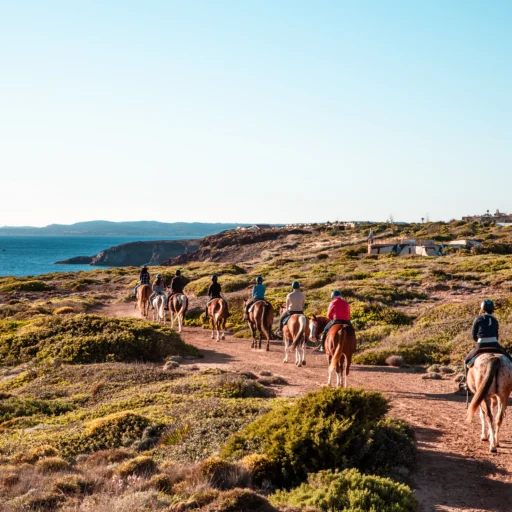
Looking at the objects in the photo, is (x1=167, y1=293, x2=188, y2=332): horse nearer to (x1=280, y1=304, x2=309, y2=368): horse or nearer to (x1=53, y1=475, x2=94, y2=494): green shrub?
(x1=280, y1=304, x2=309, y2=368): horse

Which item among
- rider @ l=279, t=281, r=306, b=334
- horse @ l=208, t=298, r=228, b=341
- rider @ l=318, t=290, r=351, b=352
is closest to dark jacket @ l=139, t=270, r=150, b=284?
horse @ l=208, t=298, r=228, b=341

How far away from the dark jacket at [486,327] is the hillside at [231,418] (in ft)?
7.01

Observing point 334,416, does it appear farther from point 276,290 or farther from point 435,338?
point 276,290

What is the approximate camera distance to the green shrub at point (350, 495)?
308 inches

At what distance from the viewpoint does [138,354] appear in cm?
2269

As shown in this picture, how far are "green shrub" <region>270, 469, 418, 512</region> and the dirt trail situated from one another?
0.75 m

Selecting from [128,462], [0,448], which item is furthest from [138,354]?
[128,462]

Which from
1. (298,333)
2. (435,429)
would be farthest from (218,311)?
(435,429)

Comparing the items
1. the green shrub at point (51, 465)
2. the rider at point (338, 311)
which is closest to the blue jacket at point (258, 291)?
the rider at point (338, 311)

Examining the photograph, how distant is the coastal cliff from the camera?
17150 cm

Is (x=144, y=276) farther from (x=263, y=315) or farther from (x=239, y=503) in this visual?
(x=239, y=503)

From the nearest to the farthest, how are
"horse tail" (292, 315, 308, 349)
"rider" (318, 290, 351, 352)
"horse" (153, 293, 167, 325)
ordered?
"rider" (318, 290, 351, 352), "horse tail" (292, 315, 308, 349), "horse" (153, 293, 167, 325)

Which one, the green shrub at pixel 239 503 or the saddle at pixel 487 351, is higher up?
the saddle at pixel 487 351

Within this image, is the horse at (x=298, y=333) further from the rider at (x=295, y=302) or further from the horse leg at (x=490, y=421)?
the horse leg at (x=490, y=421)
